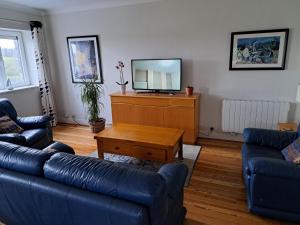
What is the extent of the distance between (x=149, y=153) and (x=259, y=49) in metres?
2.32

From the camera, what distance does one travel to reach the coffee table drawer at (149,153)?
104 inches

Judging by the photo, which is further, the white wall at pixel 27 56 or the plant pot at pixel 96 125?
the plant pot at pixel 96 125

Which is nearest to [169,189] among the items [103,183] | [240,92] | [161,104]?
[103,183]

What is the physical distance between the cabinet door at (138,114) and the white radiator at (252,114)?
3.66 feet

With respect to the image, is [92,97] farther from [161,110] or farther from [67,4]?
[67,4]

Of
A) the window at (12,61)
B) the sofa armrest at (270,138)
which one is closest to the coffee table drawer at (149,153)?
the sofa armrest at (270,138)

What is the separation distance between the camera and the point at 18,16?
4.12 metres

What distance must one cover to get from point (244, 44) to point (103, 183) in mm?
3099

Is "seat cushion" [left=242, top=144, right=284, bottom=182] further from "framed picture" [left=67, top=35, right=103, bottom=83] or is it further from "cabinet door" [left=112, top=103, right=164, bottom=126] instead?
"framed picture" [left=67, top=35, right=103, bottom=83]

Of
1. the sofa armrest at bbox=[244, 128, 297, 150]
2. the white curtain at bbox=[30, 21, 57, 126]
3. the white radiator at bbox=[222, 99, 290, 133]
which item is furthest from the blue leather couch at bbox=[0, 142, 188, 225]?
the white curtain at bbox=[30, 21, 57, 126]

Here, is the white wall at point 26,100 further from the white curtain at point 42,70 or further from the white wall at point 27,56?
the white curtain at point 42,70

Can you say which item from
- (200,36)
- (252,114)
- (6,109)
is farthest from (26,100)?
(252,114)

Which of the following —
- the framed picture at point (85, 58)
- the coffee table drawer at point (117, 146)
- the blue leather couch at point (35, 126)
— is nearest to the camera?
the coffee table drawer at point (117, 146)

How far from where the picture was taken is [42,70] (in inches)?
182
